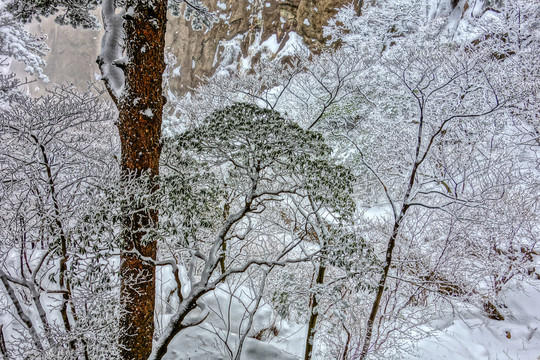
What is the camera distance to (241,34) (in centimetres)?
2389

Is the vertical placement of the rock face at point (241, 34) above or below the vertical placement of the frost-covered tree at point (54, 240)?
above

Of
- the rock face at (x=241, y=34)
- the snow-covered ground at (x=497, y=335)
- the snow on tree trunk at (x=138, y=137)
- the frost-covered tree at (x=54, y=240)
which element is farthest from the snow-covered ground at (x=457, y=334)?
the rock face at (x=241, y=34)

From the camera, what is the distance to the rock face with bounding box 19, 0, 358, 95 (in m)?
20.3

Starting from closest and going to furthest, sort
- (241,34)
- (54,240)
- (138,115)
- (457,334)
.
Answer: (54,240) < (138,115) < (457,334) < (241,34)

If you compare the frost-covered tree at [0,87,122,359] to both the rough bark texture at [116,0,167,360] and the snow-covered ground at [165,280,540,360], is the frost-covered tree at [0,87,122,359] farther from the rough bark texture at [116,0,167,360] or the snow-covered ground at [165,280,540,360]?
the snow-covered ground at [165,280,540,360]

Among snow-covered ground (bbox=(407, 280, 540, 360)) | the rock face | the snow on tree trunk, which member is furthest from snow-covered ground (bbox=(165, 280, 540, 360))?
the rock face

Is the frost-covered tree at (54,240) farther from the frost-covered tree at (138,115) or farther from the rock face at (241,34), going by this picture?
the rock face at (241,34)

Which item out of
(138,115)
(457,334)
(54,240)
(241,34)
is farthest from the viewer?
(241,34)

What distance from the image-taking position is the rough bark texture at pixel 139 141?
379 centimetres

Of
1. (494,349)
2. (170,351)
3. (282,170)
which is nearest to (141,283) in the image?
(170,351)

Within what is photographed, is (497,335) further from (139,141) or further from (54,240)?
(54,240)

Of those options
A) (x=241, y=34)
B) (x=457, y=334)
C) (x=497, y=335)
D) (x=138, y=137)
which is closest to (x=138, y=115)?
(x=138, y=137)

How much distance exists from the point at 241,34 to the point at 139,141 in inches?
916

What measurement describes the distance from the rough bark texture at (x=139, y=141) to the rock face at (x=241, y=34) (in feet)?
55.3
